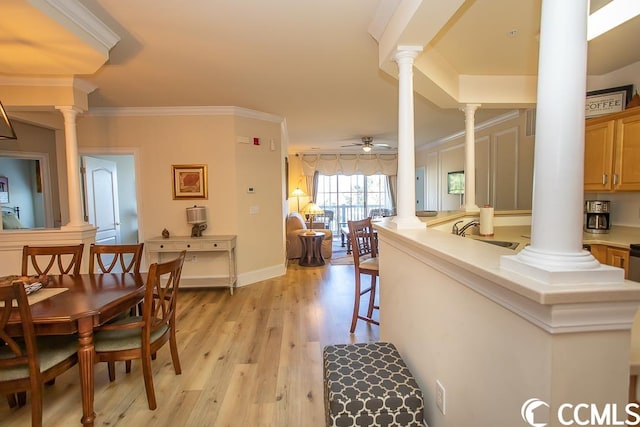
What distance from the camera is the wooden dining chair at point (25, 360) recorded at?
1474mm

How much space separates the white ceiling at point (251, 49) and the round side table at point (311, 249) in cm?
256

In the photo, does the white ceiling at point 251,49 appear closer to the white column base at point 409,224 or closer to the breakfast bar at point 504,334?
the white column base at point 409,224

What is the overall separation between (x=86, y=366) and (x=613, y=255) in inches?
148

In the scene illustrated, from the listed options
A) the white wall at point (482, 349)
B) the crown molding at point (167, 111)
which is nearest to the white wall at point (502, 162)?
the crown molding at point (167, 111)

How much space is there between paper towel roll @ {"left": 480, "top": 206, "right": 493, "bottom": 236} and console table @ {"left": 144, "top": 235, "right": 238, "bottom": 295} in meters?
3.00

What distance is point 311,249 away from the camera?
5.89 metres

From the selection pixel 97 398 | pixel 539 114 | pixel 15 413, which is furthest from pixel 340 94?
pixel 15 413

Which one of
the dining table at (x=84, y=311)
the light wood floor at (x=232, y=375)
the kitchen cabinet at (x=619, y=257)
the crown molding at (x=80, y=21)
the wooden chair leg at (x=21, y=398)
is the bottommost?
the light wood floor at (x=232, y=375)

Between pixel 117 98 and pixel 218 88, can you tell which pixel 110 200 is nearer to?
pixel 117 98

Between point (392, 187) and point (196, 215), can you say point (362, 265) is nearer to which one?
point (196, 215)

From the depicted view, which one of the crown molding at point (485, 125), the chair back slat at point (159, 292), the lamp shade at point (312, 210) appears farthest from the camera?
the lamp shade at point (312, 210)

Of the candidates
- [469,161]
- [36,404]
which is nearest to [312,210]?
[469,161]

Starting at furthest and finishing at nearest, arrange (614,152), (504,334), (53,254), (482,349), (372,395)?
(614,152) → (53,254) → (372,395) → (482,349) → (504,334)

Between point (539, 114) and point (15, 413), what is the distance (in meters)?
3.06
